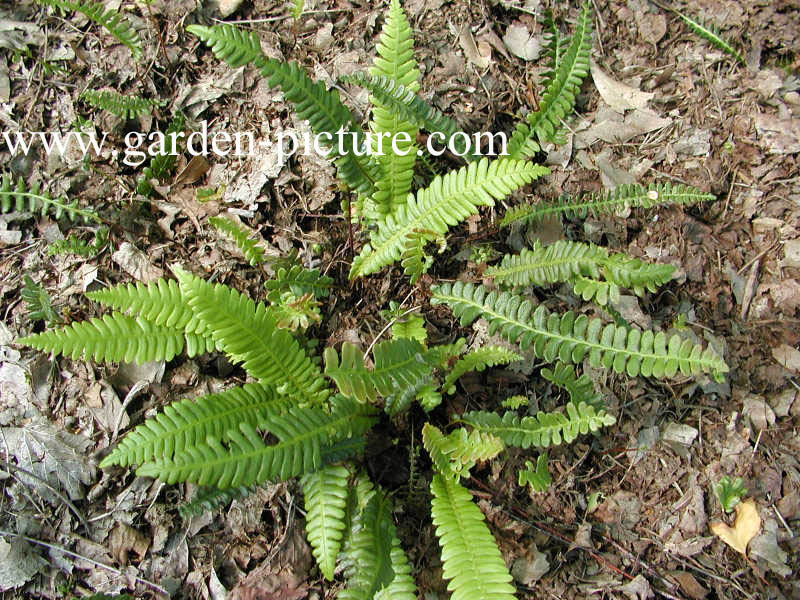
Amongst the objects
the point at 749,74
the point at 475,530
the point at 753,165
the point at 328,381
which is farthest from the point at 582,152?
the point at 475,530

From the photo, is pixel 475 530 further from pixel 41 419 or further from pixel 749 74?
pixel 749 74

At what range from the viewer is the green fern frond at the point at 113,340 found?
233 cm

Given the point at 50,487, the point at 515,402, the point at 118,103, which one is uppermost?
the point at 118,103

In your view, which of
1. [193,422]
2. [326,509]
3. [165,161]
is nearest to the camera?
[193,422]

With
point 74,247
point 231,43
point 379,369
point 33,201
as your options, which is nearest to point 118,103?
point 33,201

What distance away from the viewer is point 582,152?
3.33 m

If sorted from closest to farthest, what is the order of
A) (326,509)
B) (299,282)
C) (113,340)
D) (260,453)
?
(260,453)
(326,509)
(113,340)
(299,282)

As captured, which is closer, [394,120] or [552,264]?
[552,264]

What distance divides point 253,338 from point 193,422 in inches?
15.4

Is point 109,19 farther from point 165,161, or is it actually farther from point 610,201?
point 610,201

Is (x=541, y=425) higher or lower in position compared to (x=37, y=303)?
lower

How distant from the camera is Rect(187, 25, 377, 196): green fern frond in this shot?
238 cm

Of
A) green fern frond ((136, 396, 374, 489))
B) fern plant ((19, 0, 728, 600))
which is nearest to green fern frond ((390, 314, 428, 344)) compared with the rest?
fern plant ((19, 0, 728, 600))

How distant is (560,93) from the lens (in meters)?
3.04
